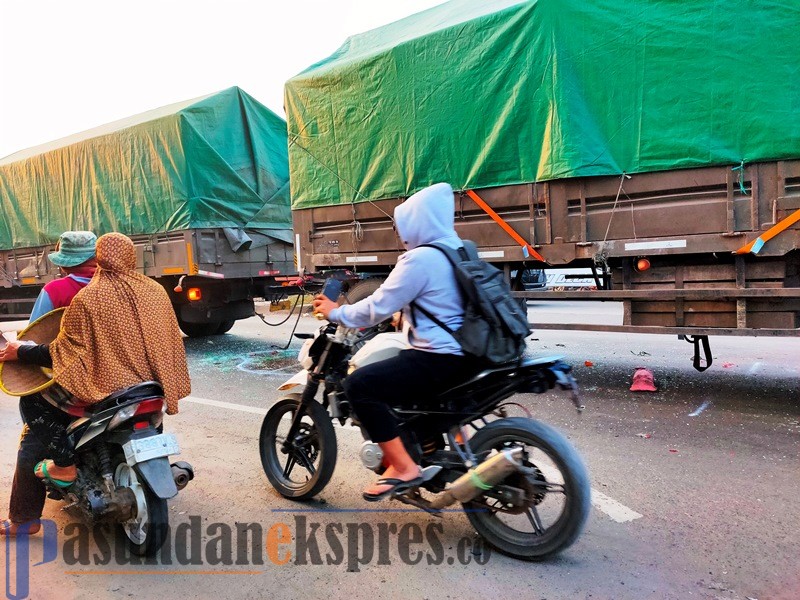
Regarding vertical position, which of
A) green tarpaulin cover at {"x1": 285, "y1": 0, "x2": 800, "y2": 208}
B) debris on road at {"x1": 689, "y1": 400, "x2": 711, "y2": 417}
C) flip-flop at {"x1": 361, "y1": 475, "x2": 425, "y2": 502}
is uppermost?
green tarpaulin cover at {"x1": 285, "y1": 0, "x2": 800, "y2": 208}

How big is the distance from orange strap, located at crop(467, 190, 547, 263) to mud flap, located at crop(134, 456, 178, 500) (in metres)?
4.01


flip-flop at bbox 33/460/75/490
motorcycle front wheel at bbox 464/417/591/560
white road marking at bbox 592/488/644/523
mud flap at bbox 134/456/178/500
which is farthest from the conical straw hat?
white road marking at bbox 592/488/644/523

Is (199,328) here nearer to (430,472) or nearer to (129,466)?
A: (129,466)

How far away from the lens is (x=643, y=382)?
19.5ft

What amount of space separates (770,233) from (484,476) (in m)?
3.50

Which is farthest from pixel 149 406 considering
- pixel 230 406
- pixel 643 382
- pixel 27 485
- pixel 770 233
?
pixel 643 382

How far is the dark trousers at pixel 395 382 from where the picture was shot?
2.83 meters

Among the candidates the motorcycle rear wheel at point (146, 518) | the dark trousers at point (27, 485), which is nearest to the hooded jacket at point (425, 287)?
the motorcycle rear wheel at point (146, 518)

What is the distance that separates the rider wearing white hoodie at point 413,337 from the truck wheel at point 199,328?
827 centimetres

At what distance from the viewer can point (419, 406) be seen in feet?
9.80

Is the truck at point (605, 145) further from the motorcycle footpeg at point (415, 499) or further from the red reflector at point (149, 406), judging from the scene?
the red reflector at point (149, 406)

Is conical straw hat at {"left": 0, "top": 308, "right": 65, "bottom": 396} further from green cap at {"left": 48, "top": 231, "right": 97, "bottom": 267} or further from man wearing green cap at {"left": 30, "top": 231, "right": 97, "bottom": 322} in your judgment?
green cap at {"left": 48, "top": 231, "right": 97, "bottom": 267}

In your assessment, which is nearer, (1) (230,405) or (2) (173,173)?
(1) (230,405)

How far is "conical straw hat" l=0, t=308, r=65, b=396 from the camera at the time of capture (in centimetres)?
297
